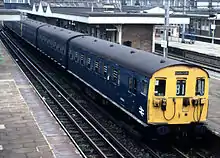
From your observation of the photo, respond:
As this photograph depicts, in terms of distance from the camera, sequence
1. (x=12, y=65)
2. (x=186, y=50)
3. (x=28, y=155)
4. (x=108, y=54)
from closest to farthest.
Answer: (x=28, y=155)
(x=108, y=54)
(x=12, y=65)
(x=186, y=50)

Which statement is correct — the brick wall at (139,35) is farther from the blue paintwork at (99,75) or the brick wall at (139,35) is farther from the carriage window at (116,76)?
the carriage window at (116,76)

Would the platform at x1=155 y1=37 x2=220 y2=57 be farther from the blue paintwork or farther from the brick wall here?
the blue paintwork

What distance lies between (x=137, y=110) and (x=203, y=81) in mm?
2250

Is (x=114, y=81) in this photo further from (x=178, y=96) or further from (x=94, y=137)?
(x=178, y=96)

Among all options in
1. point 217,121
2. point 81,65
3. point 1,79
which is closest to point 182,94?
point 217,121

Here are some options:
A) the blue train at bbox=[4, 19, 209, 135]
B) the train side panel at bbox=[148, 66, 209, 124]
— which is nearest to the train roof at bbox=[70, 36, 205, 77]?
the blue train at bbox=[4, 19, 209, 135]

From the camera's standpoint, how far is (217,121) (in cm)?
1550

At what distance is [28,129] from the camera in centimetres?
1459

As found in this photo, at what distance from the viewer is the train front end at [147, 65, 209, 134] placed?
12852mm

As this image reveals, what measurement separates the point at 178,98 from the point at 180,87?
346 mm

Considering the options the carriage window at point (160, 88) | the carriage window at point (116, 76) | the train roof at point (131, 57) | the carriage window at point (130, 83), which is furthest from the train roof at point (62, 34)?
the carriage window at point (160, 88)

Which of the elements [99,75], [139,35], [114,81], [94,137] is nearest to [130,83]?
[114,81]

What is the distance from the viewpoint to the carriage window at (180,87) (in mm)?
13102

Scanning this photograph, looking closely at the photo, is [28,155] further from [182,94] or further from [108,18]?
[108,18]
